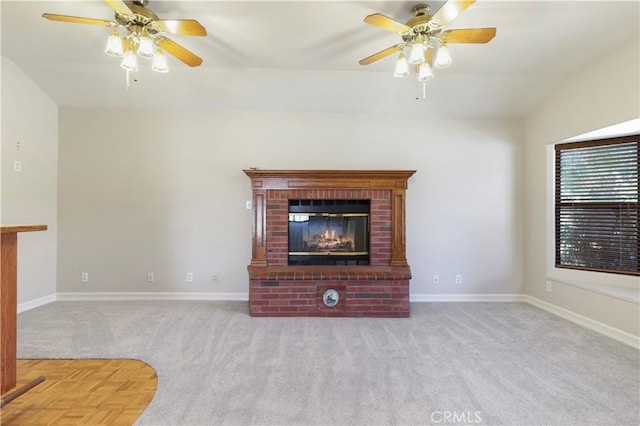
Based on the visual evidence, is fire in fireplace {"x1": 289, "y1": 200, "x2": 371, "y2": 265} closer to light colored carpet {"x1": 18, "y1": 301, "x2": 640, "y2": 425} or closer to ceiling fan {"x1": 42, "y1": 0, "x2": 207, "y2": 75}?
light colored carpet {"x1": 18, "y1": 301, "x2": 640, "y2": 425}

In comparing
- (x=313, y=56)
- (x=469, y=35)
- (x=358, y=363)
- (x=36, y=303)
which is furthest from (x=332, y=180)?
(x=36, y=303)

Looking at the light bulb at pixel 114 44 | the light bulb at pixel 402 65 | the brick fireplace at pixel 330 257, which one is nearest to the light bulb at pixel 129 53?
the light bulb at pixel 114 44

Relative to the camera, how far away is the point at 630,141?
117 inches

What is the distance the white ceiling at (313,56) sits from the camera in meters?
2.34

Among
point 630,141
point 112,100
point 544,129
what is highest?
point 112,100

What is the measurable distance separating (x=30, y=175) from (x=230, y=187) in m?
2.29

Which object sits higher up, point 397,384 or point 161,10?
point 161,10

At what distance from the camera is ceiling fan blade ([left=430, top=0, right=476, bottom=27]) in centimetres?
178

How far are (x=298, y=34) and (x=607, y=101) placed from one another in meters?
3.00

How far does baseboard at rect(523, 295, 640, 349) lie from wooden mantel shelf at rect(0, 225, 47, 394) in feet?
14.9

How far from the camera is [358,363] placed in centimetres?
219

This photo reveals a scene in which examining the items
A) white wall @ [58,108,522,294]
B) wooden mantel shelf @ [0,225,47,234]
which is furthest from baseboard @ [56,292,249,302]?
wooden mantel shelf @ [0,225,47,234]

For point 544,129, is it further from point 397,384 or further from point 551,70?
point 397,384

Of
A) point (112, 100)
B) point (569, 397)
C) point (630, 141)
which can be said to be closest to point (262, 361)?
point (569, 397)
